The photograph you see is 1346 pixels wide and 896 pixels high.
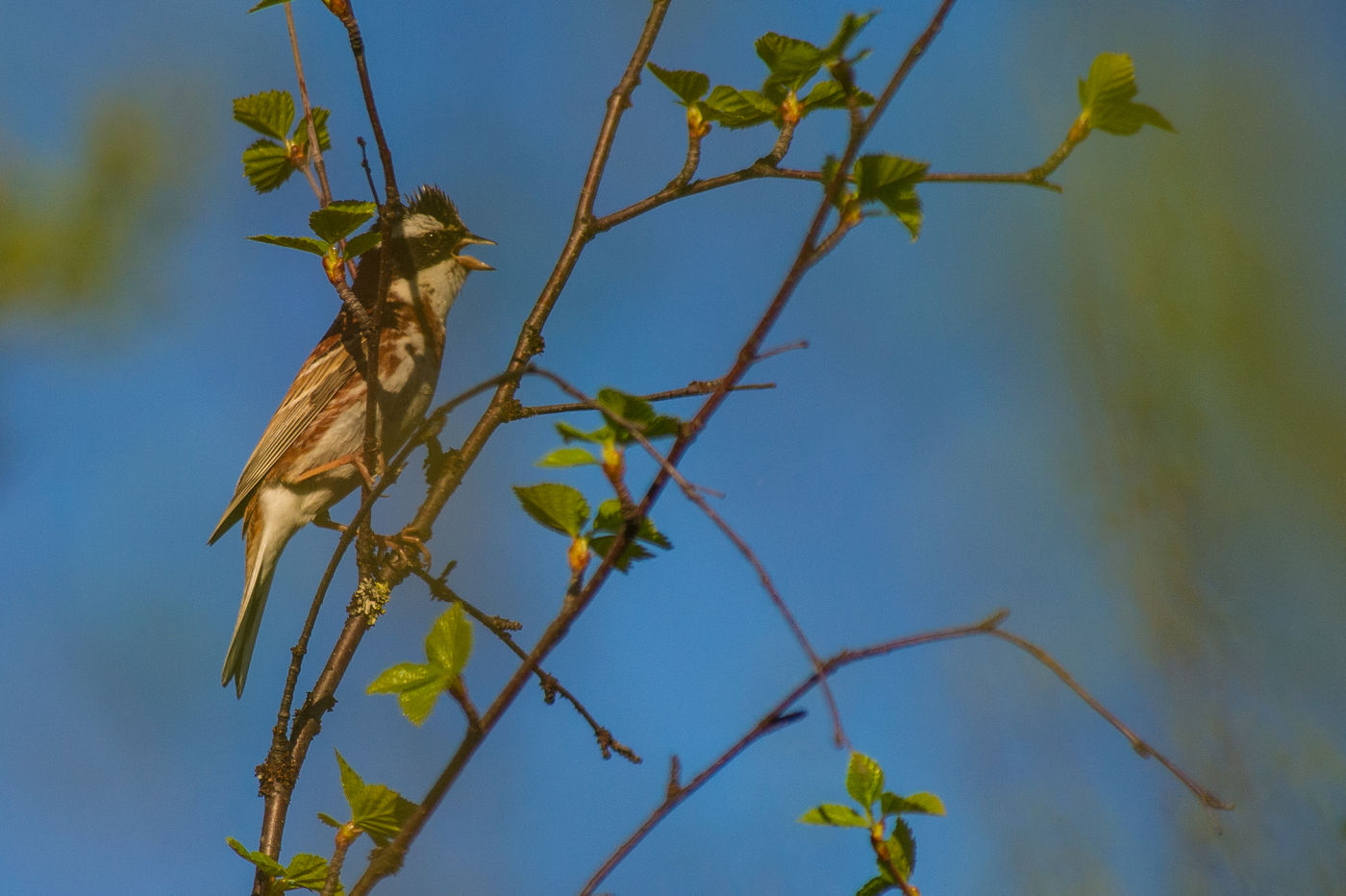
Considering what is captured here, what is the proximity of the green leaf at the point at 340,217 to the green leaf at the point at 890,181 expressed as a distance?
1.12 meters

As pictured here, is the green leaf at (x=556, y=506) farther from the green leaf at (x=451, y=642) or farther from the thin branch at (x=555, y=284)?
the thin branch at (x=555, y=284)

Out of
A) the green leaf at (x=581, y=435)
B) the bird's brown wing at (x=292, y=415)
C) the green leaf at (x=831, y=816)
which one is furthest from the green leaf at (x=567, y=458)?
the bird's brown wing at (x=292, y=415)

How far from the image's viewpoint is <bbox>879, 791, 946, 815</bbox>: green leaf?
1.69 metres

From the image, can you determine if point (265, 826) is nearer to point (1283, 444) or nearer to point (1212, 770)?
point (1212, 770)

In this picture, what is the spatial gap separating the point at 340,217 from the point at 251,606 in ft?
11.0

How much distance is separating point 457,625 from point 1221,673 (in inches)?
108

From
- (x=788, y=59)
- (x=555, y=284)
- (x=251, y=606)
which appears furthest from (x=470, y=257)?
(x=788, y=59)

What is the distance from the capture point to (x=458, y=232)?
20.3 feet

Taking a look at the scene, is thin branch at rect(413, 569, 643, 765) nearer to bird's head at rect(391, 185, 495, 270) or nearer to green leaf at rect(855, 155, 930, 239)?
green leaf at rect(855, 155, 930, 239)

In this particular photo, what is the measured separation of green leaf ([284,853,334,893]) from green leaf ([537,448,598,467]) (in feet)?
2.65

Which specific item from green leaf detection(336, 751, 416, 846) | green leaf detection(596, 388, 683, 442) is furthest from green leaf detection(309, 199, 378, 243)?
green leaf detection(336, 751, 416, 846)

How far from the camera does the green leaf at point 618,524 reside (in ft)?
5.55

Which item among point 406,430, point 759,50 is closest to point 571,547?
point 759,50

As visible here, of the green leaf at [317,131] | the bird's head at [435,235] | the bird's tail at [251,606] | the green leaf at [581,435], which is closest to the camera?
the green leaf at [581,435]
